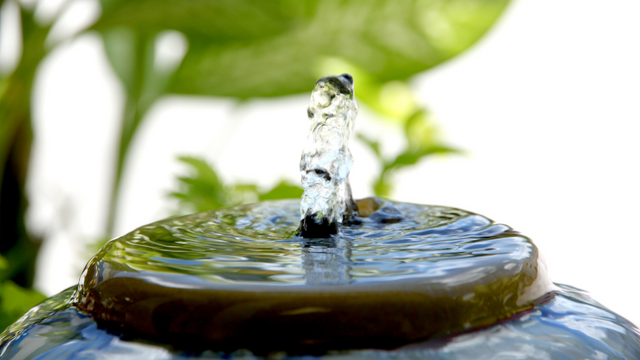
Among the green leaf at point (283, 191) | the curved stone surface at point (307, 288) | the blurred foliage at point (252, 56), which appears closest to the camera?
the curved stone surface at point (307, 288)

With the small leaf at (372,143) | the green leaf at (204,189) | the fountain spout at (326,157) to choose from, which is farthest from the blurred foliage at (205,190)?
the fountain spout at (326,157)

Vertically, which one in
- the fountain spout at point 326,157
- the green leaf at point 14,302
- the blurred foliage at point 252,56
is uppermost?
the blurred foliage at point 252,56

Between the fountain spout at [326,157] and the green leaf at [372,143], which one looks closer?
the fountain spout at [326,157]

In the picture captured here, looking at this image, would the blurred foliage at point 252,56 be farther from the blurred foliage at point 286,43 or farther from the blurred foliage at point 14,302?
the blurred foliage at point 14,302

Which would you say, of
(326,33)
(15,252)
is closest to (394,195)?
(326,33)

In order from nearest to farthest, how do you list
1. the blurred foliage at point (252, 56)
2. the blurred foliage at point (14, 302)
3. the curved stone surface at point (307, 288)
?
1. the curved stone surface at point (307, 288)
2. the blurred foliage at point (14, 302)
3. the blurred foliage at point (252, 56)

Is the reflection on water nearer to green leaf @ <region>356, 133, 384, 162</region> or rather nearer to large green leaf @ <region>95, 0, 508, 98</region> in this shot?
green leaf @ <region>356, 133, 384, 162</region>

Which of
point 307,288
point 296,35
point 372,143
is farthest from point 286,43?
point 307,288

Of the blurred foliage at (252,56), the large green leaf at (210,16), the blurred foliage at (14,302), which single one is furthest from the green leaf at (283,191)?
the large green leaf at (210,16)

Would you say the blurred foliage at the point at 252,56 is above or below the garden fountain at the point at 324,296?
above
